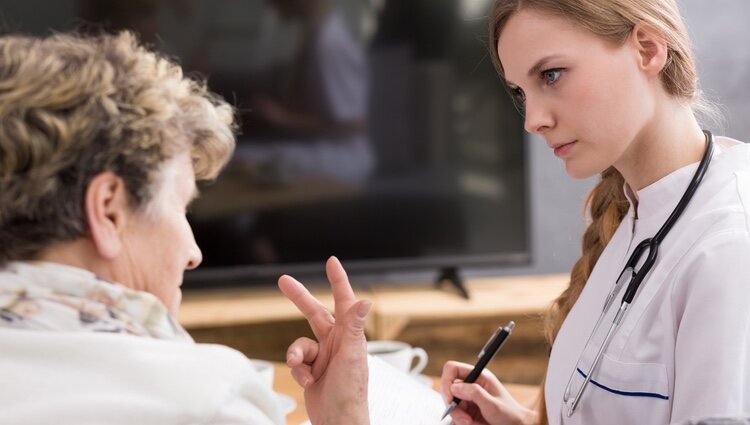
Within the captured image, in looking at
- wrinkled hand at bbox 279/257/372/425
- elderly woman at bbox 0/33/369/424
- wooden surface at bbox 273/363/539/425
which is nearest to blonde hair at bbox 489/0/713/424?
wooden surface at bbox 273/363/539/425

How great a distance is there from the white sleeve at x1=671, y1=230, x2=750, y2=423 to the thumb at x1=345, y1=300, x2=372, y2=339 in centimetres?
39

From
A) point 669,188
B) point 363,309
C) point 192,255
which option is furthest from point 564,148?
point 192,255

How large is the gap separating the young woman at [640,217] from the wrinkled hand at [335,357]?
337 millimetres

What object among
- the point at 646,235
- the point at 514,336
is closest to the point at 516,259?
the point at 514,336

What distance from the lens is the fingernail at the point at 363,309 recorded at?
1.08 metres

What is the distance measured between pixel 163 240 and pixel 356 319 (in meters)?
0.26

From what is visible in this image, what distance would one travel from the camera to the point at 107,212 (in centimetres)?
93

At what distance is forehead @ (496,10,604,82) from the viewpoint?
4.20ft

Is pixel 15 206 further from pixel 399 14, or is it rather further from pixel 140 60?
pixel 399 14

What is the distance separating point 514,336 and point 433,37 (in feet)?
3.38

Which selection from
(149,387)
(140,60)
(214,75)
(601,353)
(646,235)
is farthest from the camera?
(214,75)

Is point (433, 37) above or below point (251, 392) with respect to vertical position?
above

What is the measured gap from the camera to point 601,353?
4.09 feet

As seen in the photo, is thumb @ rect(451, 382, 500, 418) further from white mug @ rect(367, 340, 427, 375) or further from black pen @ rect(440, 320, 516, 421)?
white mug @ rect(367, 340, 427, 375)
